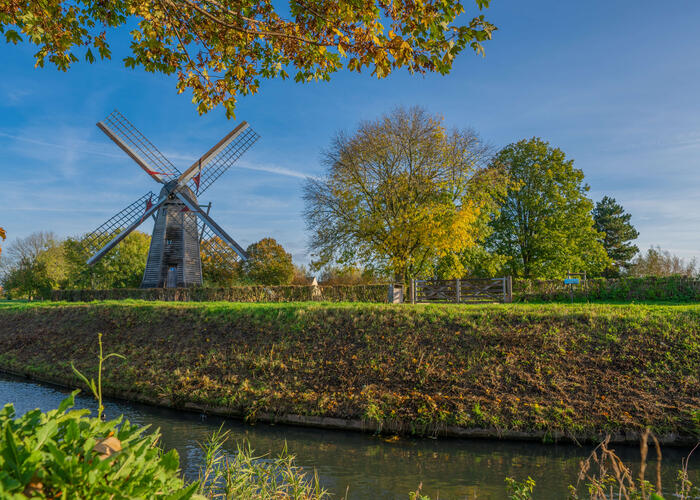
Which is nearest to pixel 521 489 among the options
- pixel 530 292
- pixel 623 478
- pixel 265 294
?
pixel 623 478

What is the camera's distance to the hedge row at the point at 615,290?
18.1 m

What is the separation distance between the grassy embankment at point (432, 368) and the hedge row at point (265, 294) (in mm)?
6685

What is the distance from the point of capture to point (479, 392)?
8961 millimetres

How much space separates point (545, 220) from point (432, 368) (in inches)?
952

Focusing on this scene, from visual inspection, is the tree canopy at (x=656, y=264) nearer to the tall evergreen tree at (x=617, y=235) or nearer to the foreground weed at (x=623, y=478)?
the tall evergreen tree at (x=617, y=235)

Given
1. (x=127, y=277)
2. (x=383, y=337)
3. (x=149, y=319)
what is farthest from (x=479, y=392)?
(x=127, y=277)

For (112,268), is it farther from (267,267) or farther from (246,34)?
(246,34)

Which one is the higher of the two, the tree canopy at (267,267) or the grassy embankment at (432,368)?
the tree canopy at (267,267)

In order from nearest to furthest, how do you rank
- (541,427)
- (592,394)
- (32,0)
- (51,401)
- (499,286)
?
(32,0) → (541,427) → (592,394) → (51,401) → (499,286)

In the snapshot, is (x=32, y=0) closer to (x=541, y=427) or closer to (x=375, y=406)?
(x=375, y=406)

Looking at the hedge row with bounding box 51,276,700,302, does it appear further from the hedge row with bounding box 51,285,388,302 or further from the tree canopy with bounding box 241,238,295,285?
the tree canopy with bounding box 241,238,295,285

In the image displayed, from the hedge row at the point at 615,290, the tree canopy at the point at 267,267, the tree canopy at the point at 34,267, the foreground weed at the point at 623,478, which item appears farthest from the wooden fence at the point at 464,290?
the tree canopy at the point at 34,267

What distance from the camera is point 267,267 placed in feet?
119

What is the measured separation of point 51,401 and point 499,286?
17618 mm
